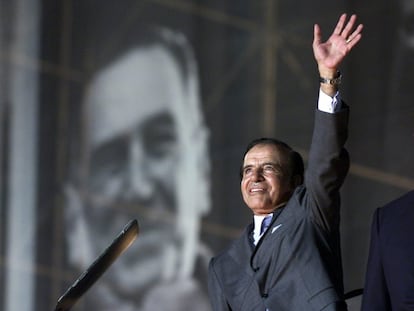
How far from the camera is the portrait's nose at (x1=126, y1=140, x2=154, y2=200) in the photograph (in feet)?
17.1

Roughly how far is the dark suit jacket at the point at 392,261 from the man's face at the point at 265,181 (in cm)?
48

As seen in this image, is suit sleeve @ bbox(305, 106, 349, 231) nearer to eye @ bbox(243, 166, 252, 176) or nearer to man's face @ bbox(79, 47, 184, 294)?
eye @ bbox(243, 166, 252, 176)

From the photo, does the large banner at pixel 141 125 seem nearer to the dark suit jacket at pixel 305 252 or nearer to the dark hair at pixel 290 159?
the dark hair at pixel 290 159

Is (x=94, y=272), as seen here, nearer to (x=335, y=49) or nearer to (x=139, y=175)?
(x=335, y=49)

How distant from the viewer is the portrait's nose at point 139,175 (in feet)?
17.1

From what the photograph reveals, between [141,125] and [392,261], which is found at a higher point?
[392,261]

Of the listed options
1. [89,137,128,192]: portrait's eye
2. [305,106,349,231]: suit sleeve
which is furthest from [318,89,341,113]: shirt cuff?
[89,137,128,192]: portrait's eye

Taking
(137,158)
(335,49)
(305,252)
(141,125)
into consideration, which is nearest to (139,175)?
(137,158)

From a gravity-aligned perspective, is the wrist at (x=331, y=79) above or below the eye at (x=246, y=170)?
above

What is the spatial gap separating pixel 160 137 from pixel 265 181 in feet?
7.79

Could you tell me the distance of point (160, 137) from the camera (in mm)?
5234

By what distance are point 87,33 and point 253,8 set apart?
687 mm

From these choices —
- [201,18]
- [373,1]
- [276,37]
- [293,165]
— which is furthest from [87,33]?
[293,165]

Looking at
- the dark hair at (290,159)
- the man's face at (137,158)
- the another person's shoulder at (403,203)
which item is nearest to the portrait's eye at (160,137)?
the man's face at (137,158)
